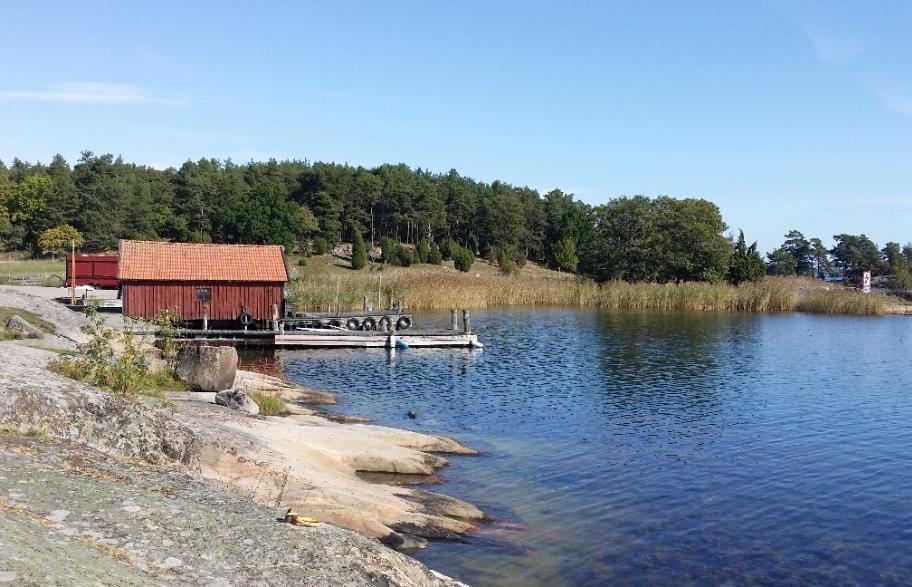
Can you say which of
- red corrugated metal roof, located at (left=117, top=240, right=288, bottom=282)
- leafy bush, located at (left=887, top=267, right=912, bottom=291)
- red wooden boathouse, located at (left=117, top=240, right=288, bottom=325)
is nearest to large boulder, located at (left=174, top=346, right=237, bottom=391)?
red wooden boathouse, located at (left=117, top=240, right=288, bottom=325)

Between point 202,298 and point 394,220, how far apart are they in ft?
222

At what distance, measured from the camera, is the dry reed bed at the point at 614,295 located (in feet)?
204

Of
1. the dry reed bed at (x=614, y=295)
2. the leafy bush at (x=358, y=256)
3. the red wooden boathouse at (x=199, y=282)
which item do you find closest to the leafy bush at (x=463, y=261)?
the leafy bush at (x=358, y=256)

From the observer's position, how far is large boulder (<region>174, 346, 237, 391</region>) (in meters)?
21.7

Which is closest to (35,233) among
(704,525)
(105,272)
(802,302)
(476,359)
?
(105,272)

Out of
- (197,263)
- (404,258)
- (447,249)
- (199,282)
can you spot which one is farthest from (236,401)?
(447,249)

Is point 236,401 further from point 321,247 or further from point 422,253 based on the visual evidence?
point 321,247

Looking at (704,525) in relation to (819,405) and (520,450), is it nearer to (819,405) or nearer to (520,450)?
(520,450)

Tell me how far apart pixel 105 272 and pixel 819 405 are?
56606mm

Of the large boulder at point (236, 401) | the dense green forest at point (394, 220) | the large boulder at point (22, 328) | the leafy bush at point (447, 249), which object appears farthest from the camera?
the leafy bush at point (447, 249)

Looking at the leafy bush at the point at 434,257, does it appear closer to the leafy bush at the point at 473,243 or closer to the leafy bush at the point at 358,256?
the leafy bush at the point at 358,256

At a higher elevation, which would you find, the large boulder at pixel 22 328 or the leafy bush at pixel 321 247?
the leafy bush at pixel 321 247

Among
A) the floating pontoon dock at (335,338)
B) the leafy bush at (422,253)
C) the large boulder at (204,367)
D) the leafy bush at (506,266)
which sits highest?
the leafy bush at (422,253)

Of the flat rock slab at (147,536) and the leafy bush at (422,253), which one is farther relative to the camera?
the leafy bush at (422,253)
